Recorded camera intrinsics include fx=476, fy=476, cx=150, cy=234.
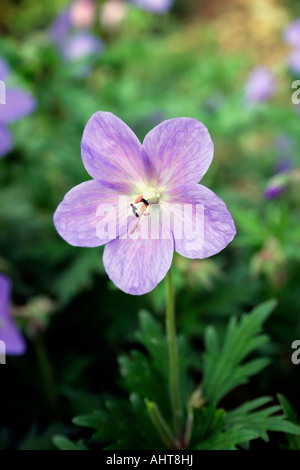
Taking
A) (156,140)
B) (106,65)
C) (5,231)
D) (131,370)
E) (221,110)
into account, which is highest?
(106,65)

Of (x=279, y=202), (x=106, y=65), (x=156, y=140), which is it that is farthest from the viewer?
(x=106, y=65)

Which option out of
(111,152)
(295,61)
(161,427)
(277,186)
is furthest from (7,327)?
(295,61)

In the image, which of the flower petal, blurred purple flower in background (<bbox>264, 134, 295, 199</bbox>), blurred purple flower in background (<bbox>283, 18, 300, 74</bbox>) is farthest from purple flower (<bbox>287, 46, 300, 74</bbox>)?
the flower petal

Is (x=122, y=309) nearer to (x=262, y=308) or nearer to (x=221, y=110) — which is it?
(x=262, y=308)

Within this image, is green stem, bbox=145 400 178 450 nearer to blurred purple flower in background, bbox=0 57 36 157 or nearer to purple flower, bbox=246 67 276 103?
blurred purple flower in background, bbox=0 57 36 157

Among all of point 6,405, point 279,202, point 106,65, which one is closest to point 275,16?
point 106,65

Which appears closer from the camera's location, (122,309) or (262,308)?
(262,308)
